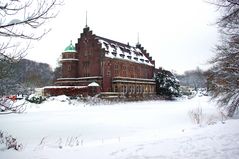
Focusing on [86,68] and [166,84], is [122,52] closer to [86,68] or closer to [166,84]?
[86,68]

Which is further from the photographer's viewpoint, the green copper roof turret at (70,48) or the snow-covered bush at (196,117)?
the green copper roof turret at (70,48)

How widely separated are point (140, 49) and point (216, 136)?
61882 mm

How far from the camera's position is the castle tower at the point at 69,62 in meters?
55.7

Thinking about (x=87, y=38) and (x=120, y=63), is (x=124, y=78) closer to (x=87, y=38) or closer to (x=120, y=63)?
(x=120, y=63)

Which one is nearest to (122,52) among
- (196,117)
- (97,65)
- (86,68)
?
(97,65)

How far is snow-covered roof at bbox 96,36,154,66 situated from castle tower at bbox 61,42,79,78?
5.26 m

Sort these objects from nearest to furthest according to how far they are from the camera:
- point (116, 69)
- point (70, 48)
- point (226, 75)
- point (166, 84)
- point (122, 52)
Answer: point (226, 75), point (70, 48), point (116, 69), point (122, 52), point (166, 84)

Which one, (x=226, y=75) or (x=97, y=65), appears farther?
(x=97, y=65)

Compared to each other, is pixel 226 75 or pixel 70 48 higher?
pixel 70 48

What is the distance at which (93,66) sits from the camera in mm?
54344

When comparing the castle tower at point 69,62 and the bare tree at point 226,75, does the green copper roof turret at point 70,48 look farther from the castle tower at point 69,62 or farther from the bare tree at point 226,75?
the bare tree at point 226,75

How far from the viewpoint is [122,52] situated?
60344mm

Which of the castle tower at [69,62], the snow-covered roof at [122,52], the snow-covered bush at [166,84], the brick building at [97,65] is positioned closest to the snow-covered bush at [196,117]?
the brick building at [97,65]

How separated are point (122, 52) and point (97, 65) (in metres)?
8.21
